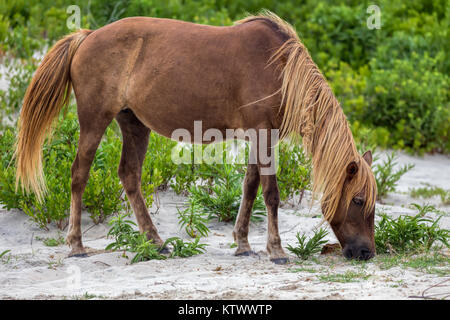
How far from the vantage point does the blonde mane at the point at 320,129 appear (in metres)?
4.22

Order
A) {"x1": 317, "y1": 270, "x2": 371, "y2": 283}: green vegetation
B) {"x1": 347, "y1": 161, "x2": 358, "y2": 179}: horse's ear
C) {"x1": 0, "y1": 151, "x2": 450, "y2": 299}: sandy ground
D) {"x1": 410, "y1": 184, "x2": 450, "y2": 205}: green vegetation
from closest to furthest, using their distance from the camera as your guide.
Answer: {"x1": 0, "y1": 151, "x2": 450, "y2": 299}: sandy ground
{"x1": 317, "y1": 270, "x2": 371, "y2": 283}: green vegetation
{"x1": 347, "y1": 161, "x2": 358, "y2": 179}: horse's ear
{"x1": 410, "y1": 184, "x2": 450, "y2": 205}: green vegetation

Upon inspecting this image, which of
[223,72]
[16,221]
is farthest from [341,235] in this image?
[16,221]

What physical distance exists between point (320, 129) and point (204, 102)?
845mm

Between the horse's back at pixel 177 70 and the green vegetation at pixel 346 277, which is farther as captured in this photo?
the horse's back at pixel 177 70

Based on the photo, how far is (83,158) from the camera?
472cm

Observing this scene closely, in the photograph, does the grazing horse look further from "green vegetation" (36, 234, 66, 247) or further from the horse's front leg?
"green vegetation" (36, 234, 66, 247)

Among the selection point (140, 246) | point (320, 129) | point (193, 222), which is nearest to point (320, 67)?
point (193, 222)

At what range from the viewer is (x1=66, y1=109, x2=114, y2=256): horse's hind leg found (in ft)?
15.4

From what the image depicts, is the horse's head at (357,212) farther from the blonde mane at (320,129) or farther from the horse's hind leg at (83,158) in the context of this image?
the horse's hind leg at (83,158)

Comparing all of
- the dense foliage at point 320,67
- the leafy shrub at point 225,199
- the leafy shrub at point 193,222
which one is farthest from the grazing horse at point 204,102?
the leafy shrub at point 225,199

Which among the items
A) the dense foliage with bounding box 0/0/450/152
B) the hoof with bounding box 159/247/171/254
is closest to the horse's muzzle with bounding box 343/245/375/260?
the hoof with bounding box 159/247/171/254

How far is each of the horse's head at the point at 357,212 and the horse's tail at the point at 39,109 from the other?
224 centimetres

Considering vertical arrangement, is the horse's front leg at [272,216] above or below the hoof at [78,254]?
above

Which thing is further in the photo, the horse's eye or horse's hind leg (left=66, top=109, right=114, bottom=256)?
horse's hind leg (left=66, top=109, right=114, bottom=256)
